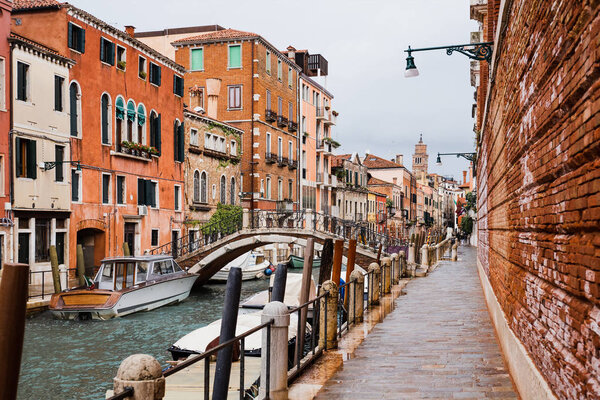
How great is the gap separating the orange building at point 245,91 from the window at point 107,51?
1237 cm

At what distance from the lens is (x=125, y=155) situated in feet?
81.0

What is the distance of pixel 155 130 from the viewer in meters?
27.3

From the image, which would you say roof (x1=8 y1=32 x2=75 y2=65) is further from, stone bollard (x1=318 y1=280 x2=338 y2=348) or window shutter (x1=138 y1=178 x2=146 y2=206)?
stone bollard (x1=318 y1=280 x2=338 y2=348)

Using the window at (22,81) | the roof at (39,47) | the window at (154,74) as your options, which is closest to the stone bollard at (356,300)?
the window at (22,81)

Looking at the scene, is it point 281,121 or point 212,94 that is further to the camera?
point 281,121

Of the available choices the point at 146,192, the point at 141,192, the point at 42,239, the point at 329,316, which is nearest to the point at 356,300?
the point at 329,316

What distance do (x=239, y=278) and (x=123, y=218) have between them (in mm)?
19347

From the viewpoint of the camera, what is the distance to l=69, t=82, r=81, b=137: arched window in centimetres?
2197

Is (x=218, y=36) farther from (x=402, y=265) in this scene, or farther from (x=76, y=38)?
(x=402, y=265)

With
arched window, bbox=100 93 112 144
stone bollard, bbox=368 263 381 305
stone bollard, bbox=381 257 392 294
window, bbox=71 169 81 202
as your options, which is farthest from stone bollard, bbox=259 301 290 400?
arched window, bbox=100 93 112 144

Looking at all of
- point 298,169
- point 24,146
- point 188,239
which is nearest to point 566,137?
point 24,146

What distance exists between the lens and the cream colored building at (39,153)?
1931 cm

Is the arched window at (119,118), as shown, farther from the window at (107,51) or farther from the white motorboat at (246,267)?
the white motorboat at (246,267)

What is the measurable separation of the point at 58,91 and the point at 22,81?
1.79 m
